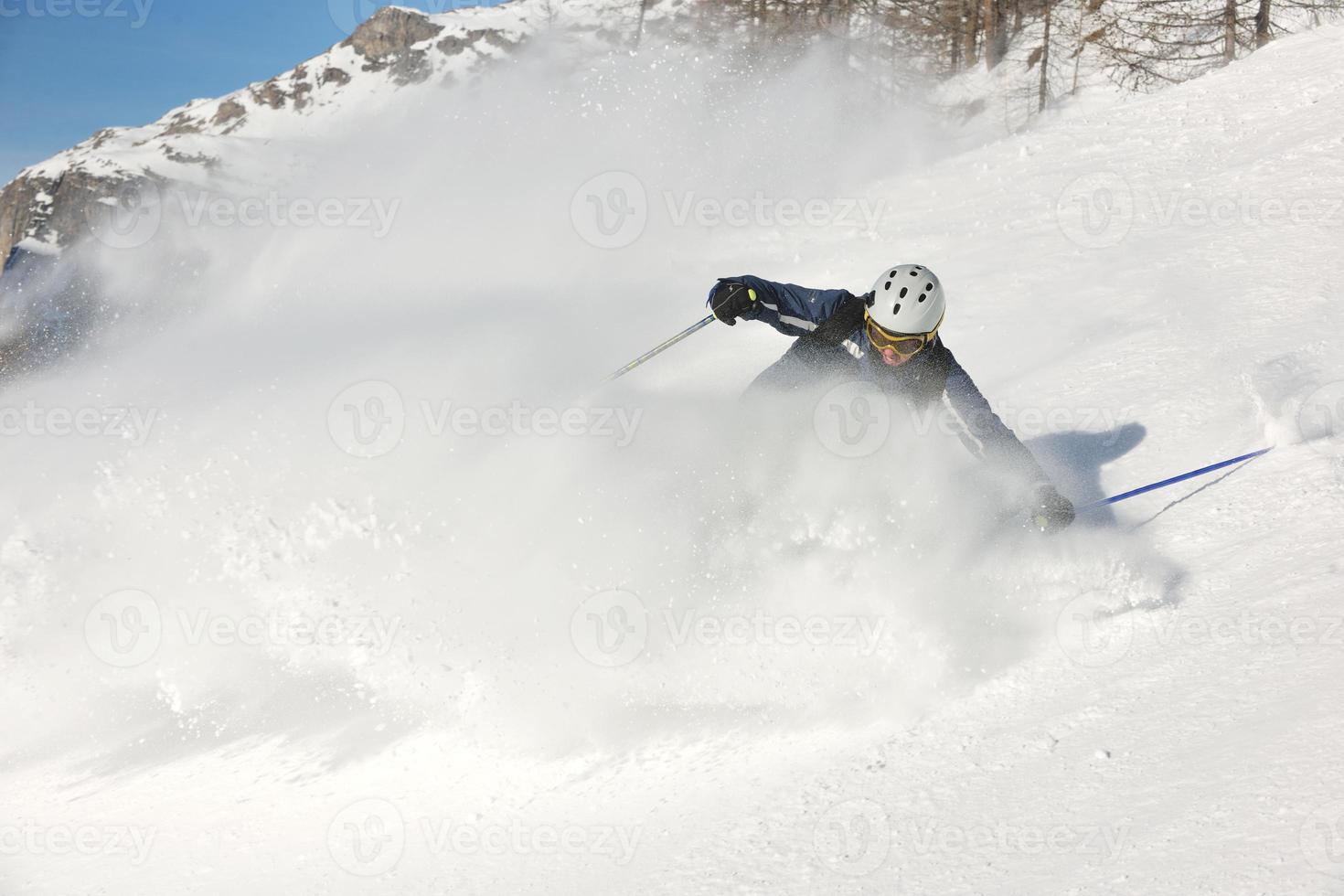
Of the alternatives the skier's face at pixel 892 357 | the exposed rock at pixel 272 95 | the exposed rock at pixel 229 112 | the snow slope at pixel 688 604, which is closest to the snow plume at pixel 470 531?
the snow slope at pixel 688 604

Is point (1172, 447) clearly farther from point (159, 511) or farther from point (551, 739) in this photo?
point (159, 511)

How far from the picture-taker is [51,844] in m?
5.69

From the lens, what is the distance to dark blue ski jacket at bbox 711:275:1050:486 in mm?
5254

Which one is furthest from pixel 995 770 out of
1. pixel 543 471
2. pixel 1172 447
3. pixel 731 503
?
pixel 543 471

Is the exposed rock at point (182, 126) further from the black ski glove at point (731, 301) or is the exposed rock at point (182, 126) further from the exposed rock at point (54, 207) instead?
the black ski glove at point (731, 301)

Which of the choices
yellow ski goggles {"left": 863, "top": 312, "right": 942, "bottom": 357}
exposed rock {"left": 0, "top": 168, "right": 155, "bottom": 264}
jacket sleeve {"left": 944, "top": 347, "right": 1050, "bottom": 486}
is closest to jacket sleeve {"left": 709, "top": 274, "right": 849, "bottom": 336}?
yellow ski goggles {"left": 863, "top": 312, "right": 942, "bottom": 357}

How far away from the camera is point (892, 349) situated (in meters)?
5.32

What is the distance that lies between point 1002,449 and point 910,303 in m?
0.99

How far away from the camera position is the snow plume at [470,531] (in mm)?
5234

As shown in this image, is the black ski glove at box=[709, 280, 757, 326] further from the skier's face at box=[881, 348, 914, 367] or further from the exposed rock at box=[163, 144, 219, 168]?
the exposed rock at box=[163, 144, 219, 168]

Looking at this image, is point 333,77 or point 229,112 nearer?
point 333,77

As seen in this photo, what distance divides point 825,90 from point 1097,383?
14.5 metres

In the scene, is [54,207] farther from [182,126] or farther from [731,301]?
[731,301]

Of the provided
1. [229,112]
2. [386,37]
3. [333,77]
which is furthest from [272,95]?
[386,37]
